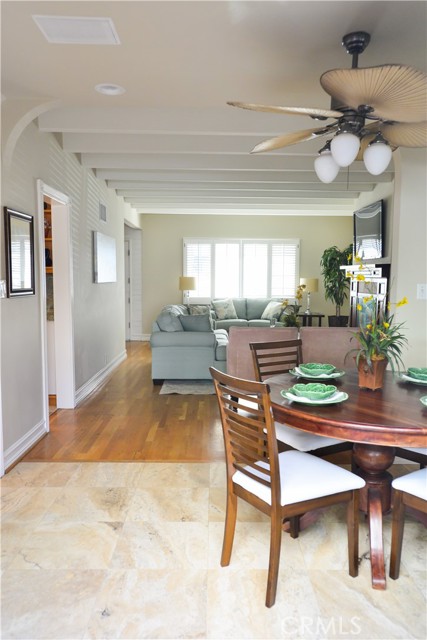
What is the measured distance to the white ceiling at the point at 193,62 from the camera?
6.27 feet

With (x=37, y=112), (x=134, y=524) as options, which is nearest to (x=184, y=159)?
(x=37, y=112)

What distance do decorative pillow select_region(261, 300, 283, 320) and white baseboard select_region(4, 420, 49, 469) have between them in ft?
17.6

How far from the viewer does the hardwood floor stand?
3.36 m

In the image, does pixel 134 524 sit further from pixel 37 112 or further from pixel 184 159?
pixel 184 159

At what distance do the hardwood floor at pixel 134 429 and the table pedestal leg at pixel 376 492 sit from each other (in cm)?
130

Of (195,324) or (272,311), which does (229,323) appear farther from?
(195,324)

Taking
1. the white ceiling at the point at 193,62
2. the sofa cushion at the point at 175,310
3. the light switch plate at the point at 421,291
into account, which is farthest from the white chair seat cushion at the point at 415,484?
the sofa cushion at the point at 175,310

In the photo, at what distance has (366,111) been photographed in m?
2.02

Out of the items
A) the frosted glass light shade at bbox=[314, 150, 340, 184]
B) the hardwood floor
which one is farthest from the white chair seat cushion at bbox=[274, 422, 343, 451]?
the frosted glass light shade at bbox=[314, 150, 340, 184]

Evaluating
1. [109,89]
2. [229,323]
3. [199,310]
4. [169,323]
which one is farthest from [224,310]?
[109,89]

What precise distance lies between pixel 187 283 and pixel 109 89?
578 cm

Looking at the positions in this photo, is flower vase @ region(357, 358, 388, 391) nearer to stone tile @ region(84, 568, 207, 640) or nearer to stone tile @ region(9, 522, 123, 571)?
stone tile @ region(84, 568, 207, 640)

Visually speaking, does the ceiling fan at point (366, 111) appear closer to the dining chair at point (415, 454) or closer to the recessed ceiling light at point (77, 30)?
the recessed ceiling light at point (77, 30)

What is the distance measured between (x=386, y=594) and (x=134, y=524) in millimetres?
1272
